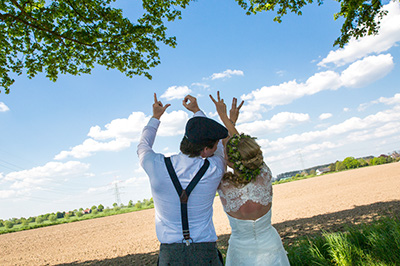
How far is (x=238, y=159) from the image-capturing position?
7.86ft

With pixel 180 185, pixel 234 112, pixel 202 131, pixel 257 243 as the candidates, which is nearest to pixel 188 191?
pixel 180 185

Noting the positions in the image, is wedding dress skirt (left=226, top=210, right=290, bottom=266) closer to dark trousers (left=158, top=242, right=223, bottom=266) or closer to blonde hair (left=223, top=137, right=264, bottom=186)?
blonde hair (left=223, top=137, right=264, bottom=186)

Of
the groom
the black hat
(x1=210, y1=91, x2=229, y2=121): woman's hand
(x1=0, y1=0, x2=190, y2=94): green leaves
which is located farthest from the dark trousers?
(x1=0, y1=0, x2=190, y2=94): green leaves

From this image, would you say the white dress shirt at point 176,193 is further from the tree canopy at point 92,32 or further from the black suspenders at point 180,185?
the tree canopy at point 92,32

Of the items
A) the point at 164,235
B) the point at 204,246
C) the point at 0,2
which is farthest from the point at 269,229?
the point at 0,2

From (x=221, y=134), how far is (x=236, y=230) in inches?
47.7

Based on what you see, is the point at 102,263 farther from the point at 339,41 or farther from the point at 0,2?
the point at 339,41

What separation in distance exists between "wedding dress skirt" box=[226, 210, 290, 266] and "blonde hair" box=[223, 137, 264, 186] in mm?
528

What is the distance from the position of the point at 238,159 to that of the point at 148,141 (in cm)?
80

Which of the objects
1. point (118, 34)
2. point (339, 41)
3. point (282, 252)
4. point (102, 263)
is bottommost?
point (102, 263)

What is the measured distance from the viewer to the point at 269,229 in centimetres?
278

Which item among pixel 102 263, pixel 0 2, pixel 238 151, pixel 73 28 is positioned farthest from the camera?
pixel 102 263

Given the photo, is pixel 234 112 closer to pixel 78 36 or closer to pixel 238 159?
pixel 238 159

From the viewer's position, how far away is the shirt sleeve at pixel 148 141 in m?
2.12
